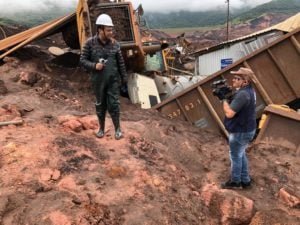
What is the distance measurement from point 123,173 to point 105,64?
1598mm

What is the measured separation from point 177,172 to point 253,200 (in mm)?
1062

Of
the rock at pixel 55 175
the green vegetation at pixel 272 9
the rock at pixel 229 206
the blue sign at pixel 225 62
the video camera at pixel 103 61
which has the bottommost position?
the green vegetation at pixel 272 9

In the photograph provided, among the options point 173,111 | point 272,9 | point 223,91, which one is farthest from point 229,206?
point 272,9

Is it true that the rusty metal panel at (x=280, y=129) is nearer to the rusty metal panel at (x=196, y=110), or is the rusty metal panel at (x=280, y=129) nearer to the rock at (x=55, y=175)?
the rusty metal panel at (x=196, y=110)

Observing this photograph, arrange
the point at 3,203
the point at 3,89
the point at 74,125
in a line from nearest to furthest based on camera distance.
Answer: the point at 3,203 → the point at 74,125 → the point at 3,89

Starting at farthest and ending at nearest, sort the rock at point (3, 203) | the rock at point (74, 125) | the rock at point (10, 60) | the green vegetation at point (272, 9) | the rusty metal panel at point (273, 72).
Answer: the green vegetation at point (272, 9)
the rock at point (10, 60)
the rusty metal panel at point (273, 72)
the rock at point (74, 125)
the rock at point (3, 203)

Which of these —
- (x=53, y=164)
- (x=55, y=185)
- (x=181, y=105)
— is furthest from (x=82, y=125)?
(x=181, y=105)

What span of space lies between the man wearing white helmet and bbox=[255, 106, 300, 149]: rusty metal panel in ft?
10.1

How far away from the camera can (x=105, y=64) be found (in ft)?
19.9

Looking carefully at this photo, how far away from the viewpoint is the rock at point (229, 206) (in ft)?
16.9

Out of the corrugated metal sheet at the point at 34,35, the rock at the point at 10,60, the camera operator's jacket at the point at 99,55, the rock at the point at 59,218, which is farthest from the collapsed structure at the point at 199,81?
the rock at the point at 59,218

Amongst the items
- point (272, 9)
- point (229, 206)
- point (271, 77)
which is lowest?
point (272, 9)

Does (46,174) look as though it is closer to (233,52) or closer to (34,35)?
(34,35)

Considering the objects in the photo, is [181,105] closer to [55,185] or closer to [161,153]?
[161,153]
